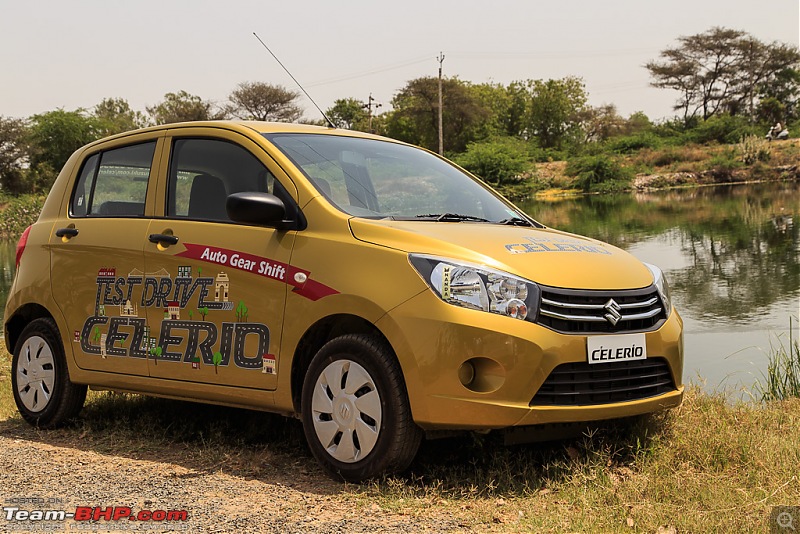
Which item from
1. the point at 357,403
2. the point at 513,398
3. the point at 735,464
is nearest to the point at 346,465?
the point at 357,403

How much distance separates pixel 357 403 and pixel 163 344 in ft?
5.07

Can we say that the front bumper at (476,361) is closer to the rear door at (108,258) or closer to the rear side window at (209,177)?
the rear side window at (209,177)

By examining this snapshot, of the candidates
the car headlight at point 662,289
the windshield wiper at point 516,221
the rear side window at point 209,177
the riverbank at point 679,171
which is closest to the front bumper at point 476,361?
the car headlight at point 662,289

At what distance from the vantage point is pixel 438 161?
236 inches

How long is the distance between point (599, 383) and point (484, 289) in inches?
28.3

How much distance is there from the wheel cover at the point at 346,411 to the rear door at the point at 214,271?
0.38m

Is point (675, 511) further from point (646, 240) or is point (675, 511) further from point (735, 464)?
point (646, 240)

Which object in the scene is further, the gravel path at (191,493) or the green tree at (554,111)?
the green tree at (554,111)

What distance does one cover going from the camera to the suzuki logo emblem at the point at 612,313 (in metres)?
4.33

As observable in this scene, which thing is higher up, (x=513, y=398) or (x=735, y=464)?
(x=513, y=398)

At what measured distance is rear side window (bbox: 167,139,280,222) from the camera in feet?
17.3

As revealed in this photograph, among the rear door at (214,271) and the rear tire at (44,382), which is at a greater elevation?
the rear door at (214,271)

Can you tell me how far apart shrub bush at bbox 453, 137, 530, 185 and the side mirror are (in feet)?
188

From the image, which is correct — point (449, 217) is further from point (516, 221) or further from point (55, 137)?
point (55, 137)
